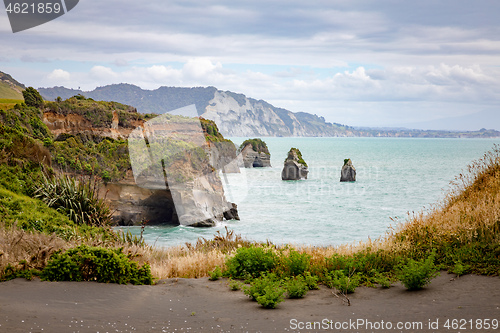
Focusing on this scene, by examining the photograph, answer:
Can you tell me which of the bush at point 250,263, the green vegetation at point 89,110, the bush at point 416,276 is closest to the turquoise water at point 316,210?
the bush at point 250,263

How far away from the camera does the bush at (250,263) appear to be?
29.8 ft

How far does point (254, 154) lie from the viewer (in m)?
107

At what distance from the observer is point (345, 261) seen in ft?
29.8

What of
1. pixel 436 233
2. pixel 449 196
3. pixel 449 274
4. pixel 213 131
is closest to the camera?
pixel 449 274

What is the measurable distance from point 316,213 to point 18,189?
34699 mm

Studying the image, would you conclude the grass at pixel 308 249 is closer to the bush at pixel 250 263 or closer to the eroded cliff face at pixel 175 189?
the bush at pixel 250 263

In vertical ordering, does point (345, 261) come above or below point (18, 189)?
below

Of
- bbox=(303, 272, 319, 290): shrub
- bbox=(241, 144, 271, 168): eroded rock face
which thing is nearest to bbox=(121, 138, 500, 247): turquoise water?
bbox=(303, 272, 319, 290): shrub

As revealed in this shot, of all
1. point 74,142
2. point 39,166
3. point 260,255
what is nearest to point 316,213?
point 74,142

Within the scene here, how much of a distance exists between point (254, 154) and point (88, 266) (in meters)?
99.8

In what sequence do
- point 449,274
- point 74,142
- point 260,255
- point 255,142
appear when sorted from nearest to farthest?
point 449,274, point 260,255, point 74,142, point 255,142

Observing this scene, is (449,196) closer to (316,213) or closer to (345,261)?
(345,261)

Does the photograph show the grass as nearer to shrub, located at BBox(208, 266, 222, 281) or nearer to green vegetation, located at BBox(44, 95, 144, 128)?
shrub, located at BBox(208, 266, 222, 281)

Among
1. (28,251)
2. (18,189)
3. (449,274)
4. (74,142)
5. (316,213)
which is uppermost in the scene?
(74,142)
